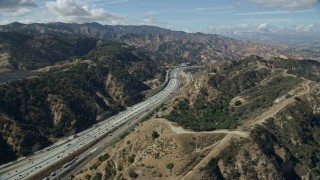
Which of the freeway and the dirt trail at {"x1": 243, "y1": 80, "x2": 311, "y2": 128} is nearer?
the freeway

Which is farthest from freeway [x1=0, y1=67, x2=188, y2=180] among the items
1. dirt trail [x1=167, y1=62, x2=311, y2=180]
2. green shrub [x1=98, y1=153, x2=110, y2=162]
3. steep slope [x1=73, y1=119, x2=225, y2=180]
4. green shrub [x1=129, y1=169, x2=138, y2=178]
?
dirt trail [x1=167, y1=62, x2=311, y2=180]

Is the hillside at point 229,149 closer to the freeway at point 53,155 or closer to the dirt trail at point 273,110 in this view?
the dirt trail at point 273,110

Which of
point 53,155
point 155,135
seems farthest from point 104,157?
point 53,155

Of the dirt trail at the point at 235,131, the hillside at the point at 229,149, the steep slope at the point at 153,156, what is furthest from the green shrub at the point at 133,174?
the dirt trail at the point at 235,131

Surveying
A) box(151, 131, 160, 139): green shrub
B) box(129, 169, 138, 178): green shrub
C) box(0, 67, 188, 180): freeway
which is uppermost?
box(151, 131, 160, 139): green shrub

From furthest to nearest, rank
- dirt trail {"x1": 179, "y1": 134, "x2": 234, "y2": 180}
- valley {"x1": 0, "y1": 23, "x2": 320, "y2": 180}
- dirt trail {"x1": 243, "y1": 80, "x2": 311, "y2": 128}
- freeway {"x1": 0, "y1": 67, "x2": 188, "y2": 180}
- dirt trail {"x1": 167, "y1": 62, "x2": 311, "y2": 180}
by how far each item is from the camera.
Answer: dirt trail {"x1": 243, "y1": 80, "x2": 311, "y2": 128}
freeway {"x1": 0, "y1": 67, "x2": 188, "y2": 180}
valley {"x1": 0, "y1": 23, "x2": 320, "y2": 180}
dirt trail {"x1": 167, "y1": 62, "x2": 311, "y2": 180}
dirt trail {"x1": 179, "y1": 134, "x2": 234, "y2": 180}

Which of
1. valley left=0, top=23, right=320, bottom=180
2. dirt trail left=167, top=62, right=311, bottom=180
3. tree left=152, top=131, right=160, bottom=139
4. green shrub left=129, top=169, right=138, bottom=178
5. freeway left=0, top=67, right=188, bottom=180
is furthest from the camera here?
freeway left=0, top=67, right=188, bottom=180

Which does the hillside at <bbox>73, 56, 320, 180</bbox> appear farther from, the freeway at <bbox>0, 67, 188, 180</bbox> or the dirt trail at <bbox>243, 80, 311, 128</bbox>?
the freeway at <bbox>0, 67, 188, 180</bbox>

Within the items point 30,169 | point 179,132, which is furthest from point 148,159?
point 30,169

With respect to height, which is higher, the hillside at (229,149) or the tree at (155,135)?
the tree at (155,135)

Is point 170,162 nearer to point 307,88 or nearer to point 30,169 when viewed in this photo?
point 30,169

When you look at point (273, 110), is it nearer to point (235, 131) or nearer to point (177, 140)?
point (235, 131)
